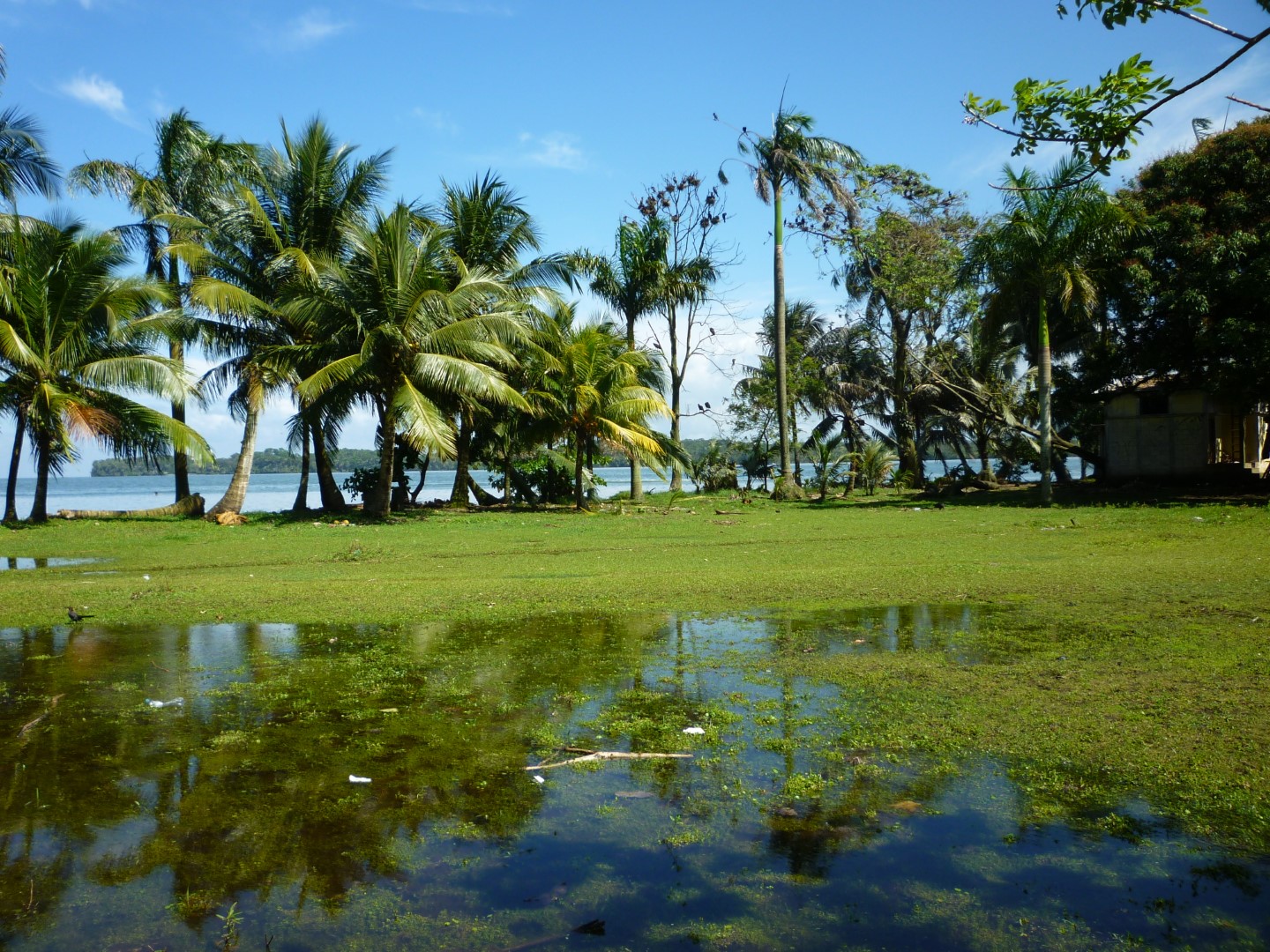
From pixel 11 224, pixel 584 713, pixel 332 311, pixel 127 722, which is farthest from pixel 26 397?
pixel 584 713

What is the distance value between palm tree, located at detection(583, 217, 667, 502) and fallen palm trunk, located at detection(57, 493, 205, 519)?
12343 mm

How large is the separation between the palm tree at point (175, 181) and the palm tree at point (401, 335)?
5.20 m

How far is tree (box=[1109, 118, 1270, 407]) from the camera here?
19766 mm

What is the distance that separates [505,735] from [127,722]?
7.32 ft

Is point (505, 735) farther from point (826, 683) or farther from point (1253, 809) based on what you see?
point (1253, 809)

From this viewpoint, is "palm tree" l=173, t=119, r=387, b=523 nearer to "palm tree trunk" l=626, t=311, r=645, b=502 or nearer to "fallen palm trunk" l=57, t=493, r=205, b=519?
"fallen palm trunk" l=57, t=493, r=205, b=519

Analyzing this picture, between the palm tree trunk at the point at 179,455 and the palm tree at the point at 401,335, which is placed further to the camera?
the palm tree trunk at the point at 179,455

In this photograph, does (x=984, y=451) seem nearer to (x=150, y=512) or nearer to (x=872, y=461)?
(x=872, y=461)

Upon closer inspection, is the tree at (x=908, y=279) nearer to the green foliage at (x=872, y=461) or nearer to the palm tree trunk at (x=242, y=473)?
the green foliage at (x=872, y=461)

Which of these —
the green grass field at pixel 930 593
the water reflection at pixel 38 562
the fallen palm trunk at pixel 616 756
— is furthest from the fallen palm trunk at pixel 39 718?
the water reflection at pixel 38 562

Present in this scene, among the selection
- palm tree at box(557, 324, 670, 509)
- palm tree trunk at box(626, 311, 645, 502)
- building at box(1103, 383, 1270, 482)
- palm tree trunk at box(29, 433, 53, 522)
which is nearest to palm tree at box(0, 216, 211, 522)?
palm tree trunk at box(29, 433, 53, 522)

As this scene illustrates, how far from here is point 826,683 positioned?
6.18 meters

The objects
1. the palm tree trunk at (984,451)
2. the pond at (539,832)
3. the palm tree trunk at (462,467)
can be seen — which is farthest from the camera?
the palm tree trunk at (984,451)

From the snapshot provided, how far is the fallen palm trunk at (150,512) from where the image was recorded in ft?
74.2
